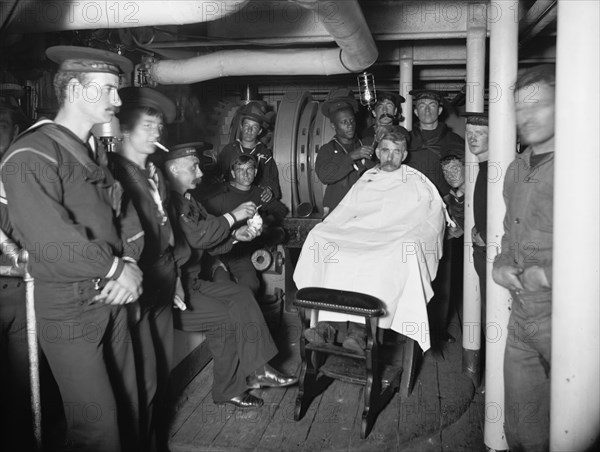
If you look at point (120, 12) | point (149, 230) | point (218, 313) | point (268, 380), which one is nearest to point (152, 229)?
point (149, 230)

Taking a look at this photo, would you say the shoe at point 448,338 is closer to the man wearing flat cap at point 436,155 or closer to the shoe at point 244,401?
the man wearing flat cap at point 436,155

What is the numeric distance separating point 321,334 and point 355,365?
0.31m

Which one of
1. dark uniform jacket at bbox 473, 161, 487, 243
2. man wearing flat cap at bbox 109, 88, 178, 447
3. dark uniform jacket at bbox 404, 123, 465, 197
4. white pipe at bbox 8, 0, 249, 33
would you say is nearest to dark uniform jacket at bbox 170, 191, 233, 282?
man wearing flat cap at bbox 109, 88, 178, 447

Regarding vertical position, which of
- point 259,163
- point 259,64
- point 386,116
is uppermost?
point 259,64

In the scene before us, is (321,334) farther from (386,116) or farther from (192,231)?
(386,116)

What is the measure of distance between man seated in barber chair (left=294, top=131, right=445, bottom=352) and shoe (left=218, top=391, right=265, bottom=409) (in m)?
0.52

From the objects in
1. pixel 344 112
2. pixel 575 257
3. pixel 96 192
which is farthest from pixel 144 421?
pixel 344 112

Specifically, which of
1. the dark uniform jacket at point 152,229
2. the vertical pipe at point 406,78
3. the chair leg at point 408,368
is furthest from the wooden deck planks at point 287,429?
the vertical pipe at point 406,78

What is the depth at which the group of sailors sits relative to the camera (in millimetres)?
2082

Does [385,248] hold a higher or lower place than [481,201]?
lower

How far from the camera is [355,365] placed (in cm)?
349

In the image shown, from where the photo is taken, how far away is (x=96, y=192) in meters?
2.25

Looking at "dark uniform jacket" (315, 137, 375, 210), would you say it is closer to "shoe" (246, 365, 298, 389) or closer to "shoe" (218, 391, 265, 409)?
"shoe" (246, 365, 298, 389)

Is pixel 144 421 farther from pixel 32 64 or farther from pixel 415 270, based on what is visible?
pixel 32 64
